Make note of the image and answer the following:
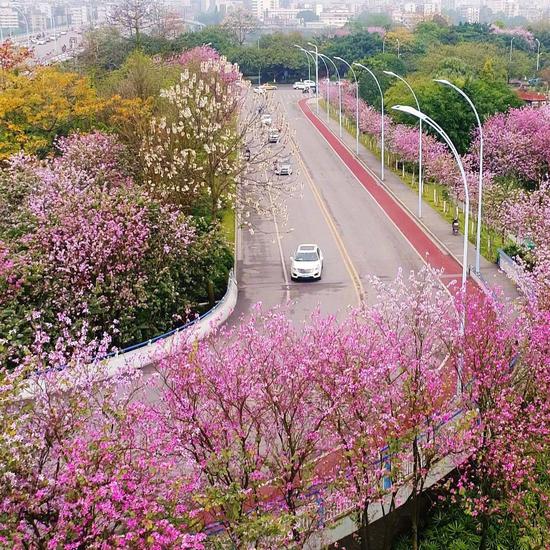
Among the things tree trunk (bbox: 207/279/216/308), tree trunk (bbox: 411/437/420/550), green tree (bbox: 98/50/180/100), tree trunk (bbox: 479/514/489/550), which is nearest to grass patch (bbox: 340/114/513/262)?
tree trunk (bbox: 207/279/216/308)

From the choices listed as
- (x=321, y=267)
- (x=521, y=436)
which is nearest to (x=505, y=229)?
(x=321, y=267)

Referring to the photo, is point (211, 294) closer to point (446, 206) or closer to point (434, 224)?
point (434, 224)

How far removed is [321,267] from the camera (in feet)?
95.7

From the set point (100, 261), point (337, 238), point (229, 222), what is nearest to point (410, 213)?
point (337, 238)

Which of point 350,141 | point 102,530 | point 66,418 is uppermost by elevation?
point 66,418

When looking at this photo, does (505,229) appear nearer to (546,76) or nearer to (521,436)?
(521,436)

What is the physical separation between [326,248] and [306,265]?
421 centimetres

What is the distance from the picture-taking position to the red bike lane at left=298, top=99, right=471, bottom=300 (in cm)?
→ 2931

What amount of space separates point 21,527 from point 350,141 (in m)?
51.2

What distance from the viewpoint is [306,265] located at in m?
28.4

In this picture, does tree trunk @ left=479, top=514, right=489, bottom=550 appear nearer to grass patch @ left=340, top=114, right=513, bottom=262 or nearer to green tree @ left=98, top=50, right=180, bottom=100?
grass patch @ left=340, top=114, right=513, bottom=262

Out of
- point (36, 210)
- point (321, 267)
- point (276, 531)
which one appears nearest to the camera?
point (276, 531)

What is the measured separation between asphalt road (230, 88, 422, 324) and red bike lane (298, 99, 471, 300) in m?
0.37

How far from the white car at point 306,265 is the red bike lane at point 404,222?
397 centimetres
